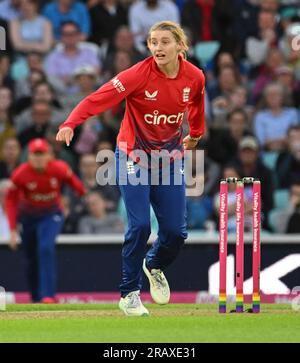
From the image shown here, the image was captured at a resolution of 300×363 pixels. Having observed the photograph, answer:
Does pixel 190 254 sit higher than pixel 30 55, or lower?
lower

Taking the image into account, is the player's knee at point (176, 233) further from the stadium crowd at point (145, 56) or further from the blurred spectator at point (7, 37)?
the blurred spectator at point (7, 37)

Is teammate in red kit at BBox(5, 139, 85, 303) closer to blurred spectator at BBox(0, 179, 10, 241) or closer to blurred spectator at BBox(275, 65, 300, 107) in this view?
blurred spectator at BBox(0, 179, 10, 241)

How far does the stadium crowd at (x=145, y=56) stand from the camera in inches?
694

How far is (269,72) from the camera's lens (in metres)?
19.7

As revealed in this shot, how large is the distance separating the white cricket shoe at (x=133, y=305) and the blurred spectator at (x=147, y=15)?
887cm

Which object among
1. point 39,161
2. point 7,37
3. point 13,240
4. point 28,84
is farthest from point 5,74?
point 13,240

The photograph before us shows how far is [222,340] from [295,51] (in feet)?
34.1

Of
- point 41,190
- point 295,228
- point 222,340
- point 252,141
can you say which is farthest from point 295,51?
point 222,340

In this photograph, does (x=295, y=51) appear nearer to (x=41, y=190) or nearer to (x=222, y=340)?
(x=41, y=190)

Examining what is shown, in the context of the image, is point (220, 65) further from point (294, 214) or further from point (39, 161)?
point (39, 161)

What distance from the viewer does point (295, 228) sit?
17.2 meters

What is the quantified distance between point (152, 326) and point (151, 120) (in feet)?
5.60
